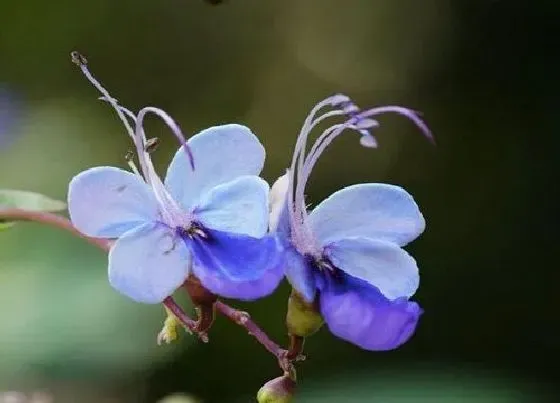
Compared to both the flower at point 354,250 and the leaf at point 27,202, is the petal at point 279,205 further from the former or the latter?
the leaf at point 27,202

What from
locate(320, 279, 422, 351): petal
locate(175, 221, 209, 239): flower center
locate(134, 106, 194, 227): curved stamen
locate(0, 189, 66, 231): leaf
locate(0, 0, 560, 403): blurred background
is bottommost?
locate(0, 0, 560, 403): blurred background

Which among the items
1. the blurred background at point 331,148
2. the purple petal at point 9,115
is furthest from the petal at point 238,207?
the purple petal at point 9,115

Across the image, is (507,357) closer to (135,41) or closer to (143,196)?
(135,41)

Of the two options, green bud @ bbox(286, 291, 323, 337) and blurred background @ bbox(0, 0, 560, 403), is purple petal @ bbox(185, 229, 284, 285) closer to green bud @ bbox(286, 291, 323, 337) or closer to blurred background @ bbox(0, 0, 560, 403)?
green bud @ bbox(286, 291, 323, 337)

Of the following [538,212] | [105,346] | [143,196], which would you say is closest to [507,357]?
[538,212]

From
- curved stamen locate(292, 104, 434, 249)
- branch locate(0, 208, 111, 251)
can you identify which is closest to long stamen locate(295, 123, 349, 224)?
curved stamen locate(292, 104, 434, 249)

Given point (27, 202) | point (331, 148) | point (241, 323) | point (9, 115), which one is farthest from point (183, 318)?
point (331, 148)

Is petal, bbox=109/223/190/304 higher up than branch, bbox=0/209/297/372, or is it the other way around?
→ petal, bbox=109/223/190/304
